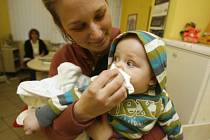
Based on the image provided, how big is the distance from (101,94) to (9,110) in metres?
2.80

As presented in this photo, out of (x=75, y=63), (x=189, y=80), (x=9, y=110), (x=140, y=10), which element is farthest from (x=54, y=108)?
(x=140, y=10)

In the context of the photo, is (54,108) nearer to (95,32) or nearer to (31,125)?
(31,125)

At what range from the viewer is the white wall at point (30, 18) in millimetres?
4402

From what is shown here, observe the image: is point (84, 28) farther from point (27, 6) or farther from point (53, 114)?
point (27, 6)

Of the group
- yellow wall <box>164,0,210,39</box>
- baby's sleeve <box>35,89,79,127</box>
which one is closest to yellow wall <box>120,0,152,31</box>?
yellow wall <box>164,0,210,39</box>

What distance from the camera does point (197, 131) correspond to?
0.98 metres

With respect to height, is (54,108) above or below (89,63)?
below

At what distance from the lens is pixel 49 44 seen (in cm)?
465

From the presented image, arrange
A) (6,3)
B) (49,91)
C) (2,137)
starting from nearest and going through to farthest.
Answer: (49,91) → (2,137) → (6,3)

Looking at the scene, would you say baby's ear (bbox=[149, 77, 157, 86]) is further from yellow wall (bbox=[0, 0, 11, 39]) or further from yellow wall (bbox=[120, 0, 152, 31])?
yellow wall (bbox=[0, 0, 11, 39])

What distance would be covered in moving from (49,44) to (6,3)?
1.45m

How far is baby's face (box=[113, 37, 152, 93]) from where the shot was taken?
572 mm

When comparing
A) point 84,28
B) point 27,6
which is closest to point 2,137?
point 84,28

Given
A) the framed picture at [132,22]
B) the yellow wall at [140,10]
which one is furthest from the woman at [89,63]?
the framed picture at [132,22]
